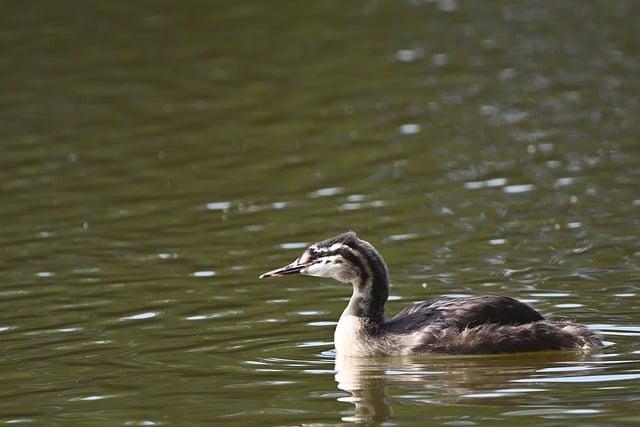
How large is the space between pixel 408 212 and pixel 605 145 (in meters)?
4.56

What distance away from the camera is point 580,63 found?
29.2m

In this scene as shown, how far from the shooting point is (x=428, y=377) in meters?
12.7

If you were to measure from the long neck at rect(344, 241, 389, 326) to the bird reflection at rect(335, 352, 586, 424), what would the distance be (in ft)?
1.55

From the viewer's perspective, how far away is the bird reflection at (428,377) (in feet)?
38.9

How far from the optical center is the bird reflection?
38.9 feet

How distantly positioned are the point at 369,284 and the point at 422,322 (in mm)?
680

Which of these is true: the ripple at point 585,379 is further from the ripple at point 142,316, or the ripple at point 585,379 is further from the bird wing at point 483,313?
the ripple at point 142,316

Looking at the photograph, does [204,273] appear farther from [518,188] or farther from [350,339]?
[518,188]

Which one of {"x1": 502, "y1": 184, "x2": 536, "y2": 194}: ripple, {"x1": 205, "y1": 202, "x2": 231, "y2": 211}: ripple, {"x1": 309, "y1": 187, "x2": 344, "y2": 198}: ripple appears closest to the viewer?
{"x1": 205, "y1": 202, "x2": 231, "y2": 211}: ripple

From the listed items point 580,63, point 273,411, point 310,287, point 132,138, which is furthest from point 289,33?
point 273,411

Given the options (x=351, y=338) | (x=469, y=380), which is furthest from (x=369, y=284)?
(x=469, y=380)

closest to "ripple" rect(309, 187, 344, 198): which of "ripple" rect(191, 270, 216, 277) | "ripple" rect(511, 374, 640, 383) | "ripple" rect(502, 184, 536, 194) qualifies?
"ripple" rect(502, 184, 536, 194)

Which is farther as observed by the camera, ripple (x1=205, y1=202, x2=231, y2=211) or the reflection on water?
ripple (x1=205, y1=202, x2=231, y2=211)

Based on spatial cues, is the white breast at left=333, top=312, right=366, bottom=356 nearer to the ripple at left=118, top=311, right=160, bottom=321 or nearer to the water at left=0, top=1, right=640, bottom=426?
the water at left=0, top=1, right=640, bottom=426
